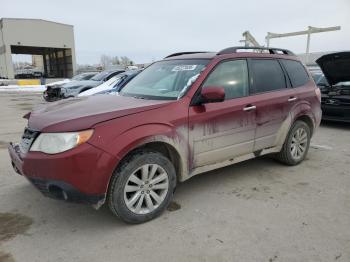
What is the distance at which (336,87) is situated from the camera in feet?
26.7

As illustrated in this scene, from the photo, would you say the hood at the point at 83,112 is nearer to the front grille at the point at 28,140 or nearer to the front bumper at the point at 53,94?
the front grille at the point at 28,140

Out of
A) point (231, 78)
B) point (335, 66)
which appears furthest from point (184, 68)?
point (335, 66)

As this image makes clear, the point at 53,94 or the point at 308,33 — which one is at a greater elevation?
the point at 308,33

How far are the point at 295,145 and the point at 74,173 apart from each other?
3505 millimetres

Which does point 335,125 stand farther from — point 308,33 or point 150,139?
point 308,33

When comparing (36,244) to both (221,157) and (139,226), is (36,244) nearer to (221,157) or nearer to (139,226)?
(139,226)

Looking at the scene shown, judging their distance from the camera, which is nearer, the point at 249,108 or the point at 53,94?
the point at 249,108

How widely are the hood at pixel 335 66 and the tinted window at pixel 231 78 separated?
4.34 meters

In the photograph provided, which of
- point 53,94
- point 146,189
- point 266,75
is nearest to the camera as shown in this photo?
point 146,189

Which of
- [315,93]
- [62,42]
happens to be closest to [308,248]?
[315,93]

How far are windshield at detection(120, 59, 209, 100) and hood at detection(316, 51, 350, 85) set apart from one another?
489cm

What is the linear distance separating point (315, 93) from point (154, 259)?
3.84m

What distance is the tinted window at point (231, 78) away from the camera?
3.84 metres

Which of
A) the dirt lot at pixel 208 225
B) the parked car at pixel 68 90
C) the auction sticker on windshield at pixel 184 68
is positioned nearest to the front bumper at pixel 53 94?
the parked car at pixel 68 90
